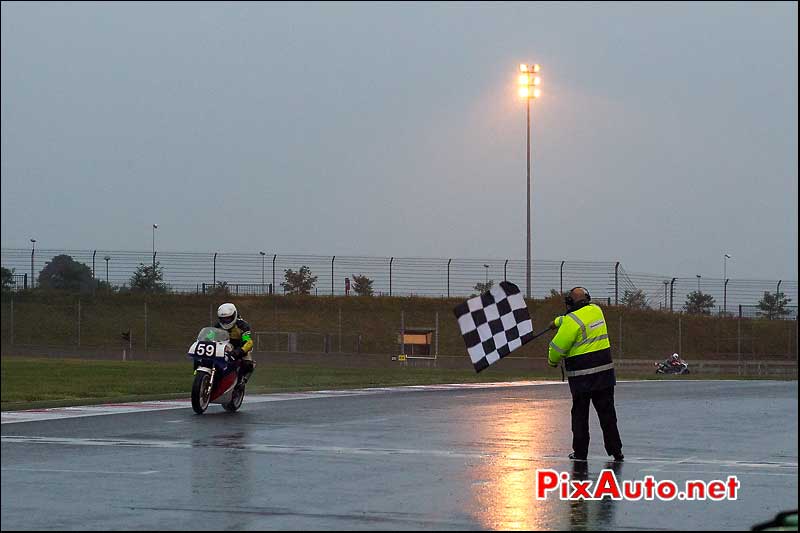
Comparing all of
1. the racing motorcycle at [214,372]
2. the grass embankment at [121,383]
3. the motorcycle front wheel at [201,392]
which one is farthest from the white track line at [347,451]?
the racing motorcycle at [214,372]

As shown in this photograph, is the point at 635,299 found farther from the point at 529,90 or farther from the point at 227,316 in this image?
the point at 227,316

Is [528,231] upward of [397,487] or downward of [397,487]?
upward

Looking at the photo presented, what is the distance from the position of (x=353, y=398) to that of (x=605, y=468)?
954 centimetres

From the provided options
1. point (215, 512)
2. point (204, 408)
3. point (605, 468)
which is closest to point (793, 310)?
point (204, 408)

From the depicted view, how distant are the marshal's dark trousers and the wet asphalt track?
177mm

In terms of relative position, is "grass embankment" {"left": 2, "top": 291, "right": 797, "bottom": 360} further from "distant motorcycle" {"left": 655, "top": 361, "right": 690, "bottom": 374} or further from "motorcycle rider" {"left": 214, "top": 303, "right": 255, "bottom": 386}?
"motorcycle rider" {"left": 214, "top": 303, "right": 255, "bottom": 386}

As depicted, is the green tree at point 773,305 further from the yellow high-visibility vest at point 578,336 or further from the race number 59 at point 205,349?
the yellow high-visibility vest at point 578,336

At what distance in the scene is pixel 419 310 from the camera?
5684cm

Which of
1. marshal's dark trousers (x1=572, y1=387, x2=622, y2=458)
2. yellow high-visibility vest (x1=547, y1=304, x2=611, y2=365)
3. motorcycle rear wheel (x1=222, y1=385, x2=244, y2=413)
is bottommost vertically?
motorcycle rear wheel (x1=222, y1=385, x2=244, y2=413)

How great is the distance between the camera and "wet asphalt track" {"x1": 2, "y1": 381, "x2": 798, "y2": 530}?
804 cm

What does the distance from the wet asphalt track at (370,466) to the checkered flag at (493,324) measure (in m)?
1.02

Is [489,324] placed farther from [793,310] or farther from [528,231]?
[793,310]

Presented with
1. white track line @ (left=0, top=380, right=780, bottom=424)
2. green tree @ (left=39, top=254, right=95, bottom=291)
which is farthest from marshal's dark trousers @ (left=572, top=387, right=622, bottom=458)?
white track line @ (left=0, top=380, right=780, bottom=424)

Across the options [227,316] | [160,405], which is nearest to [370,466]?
[227,316]
